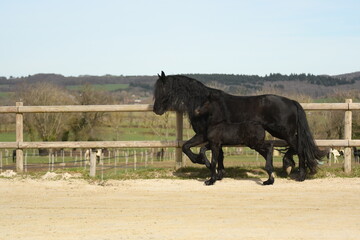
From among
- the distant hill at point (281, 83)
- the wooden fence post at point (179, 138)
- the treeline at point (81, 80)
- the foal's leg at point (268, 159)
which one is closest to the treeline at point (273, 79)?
the distant hill at point (281, 83)

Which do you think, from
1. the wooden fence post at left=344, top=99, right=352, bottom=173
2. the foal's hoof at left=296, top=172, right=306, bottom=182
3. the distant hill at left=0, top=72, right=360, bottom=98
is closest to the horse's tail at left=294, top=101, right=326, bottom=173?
the foal's hoof at left=296, top=172, right=306, bottom=182

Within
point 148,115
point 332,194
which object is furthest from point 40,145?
point 148,115

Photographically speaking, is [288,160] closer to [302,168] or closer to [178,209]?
[302,168]

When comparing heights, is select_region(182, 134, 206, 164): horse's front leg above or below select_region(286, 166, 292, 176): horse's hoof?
above

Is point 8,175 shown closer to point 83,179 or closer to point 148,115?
point 83,179

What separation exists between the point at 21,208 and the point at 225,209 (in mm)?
2822

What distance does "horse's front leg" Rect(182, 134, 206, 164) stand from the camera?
9945mm

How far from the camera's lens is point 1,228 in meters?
6.28

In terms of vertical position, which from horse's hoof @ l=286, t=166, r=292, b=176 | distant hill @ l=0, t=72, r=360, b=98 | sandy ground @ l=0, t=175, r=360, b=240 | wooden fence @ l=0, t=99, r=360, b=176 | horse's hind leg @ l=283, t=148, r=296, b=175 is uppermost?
distant hill @ l=0, t=72, r=360, b=98

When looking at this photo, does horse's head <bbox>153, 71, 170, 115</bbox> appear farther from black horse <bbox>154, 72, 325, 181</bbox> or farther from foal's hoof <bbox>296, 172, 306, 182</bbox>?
foal's hoof <bbox>296, 172, 306, 182</bbox>

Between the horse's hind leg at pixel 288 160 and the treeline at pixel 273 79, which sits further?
the treeline at pixel 273 79

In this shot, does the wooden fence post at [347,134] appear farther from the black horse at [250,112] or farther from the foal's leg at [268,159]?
the foal's leg at [268,159]

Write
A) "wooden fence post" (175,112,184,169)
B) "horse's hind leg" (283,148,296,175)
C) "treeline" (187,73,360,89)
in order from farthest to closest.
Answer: "treeline" (187,73,360,89), "wooden fence post" (175,112,184,169), "horse's hind leg" (283,148,296,175)

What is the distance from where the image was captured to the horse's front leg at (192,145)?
392 inches
